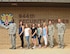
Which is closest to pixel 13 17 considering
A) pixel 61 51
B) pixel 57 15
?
pixel 57 15

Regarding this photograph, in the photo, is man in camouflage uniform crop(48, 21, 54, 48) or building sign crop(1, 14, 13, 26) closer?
man in camouflage uniform crop(48, 21, 54, 48)

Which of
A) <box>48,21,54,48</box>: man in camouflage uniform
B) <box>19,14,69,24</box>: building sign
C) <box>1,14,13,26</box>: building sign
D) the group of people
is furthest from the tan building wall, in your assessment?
<box>48,21,54,48</box>: man in camouflage uniform

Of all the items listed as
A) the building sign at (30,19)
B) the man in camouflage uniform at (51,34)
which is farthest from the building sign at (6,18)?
the man in camouflage uniform at (51,34)

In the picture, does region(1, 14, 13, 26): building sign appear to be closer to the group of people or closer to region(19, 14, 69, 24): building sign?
region(19, 14, 69, 24): building sign

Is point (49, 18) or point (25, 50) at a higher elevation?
point (49, 18)

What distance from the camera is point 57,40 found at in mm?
21875

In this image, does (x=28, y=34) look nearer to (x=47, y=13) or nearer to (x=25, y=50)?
(x=25, y=50)

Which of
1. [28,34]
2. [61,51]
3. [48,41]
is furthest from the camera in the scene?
[48,41]

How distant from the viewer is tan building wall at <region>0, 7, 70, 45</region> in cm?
2188

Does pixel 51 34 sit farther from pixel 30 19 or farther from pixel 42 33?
pixel 30 19

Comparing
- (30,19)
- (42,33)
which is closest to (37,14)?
(30,19)

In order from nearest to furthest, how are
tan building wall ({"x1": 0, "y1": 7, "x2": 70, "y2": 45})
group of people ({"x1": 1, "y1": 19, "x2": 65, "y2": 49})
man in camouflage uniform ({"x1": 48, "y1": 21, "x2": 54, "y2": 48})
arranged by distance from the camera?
1. group of people ({"x1": 1, "y1": 19, "x2": 65, "y2": 49})
2. man in camouflage uniform ({"x1": 48, "y1": 21, "x2": 54, "y2": 48})
3. tan building wall ({"x1": 0, "y1": 7, "x2": 70, "y2": 45})

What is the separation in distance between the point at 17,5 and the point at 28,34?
3.09 meters

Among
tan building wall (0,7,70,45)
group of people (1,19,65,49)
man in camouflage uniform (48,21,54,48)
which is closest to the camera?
group of people (1,19,65,49)
